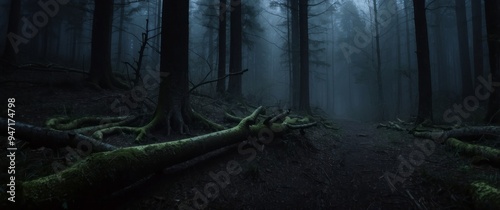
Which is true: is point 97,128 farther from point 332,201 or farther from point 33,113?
point 332,201

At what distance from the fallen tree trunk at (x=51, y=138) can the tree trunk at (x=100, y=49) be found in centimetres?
645

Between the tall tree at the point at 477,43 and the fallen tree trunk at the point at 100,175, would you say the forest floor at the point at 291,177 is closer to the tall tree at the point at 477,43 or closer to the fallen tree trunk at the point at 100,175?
the fallen tree trunk at the point at 100,175

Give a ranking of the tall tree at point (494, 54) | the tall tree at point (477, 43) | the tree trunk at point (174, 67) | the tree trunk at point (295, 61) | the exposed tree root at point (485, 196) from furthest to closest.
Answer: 1. the tree trunk at point (295, 61)
2. the tall tree at point (477, 43)
3. the tall tree at point (494, 54)
4. the tree trunk at point (174, 67)
5. the exposed tree root at point (485, 196)

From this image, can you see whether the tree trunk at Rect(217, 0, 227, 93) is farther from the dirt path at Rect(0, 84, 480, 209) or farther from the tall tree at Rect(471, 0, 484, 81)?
the tall tree at Rect(471, 0, 484, 81)

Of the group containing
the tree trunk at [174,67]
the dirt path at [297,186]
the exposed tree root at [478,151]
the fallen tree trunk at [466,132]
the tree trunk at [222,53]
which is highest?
the tree trunk at [222,53]

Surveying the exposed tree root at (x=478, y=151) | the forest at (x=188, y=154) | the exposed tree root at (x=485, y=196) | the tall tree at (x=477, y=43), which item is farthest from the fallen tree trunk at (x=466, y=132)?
the tall tree at (x=477, y=43)

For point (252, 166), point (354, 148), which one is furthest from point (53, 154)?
point (354, 148)

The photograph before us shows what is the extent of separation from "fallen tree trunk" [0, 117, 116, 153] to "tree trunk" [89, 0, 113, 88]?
6.45 meters

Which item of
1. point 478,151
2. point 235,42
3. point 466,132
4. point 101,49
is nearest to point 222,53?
point 235,42

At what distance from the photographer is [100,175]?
9.43 ft

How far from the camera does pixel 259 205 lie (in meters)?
3.97

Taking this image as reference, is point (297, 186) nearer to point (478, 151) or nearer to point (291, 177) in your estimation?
point (291, 177)

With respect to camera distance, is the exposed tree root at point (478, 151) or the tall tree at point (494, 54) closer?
the exposed tree root at point (478, 151)

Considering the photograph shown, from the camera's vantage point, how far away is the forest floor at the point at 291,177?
12.0 ft
